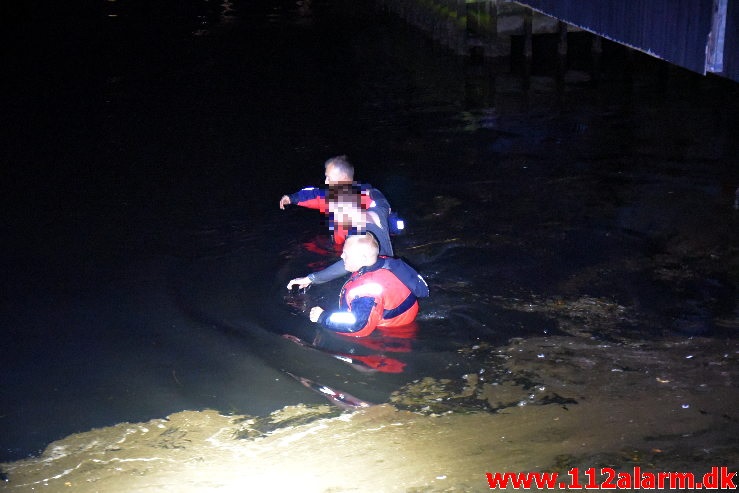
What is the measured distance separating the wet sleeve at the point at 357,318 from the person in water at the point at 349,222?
25.6 inches

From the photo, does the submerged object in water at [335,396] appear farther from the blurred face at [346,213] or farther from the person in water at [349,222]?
the blurred face at [346,213]

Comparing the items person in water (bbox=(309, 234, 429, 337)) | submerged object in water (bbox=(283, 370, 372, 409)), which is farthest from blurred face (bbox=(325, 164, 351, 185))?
submerged object in water (bbox=(283, 370, 372, 409))

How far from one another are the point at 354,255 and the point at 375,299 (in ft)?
1.25

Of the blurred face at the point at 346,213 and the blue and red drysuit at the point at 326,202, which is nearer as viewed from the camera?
the blurred face at the point at 346,213

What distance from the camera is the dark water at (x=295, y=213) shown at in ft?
20.8

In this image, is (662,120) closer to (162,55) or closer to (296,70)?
(296,70)

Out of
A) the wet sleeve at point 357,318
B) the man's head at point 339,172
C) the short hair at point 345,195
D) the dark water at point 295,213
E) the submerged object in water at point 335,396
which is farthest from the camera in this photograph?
the man's head at point 339,172

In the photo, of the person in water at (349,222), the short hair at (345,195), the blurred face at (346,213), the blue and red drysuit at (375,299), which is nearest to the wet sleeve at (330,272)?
the person in water at (349,222)

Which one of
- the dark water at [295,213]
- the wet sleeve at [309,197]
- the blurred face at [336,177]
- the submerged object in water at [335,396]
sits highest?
the blurred face at [336,177]

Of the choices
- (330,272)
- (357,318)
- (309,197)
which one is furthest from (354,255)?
(309,197)

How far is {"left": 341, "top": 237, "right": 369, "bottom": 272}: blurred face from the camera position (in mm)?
6305

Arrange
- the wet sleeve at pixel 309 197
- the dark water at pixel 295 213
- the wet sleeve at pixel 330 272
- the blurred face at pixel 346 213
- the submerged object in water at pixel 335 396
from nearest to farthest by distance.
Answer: the submerged object in water at pixel 335 396
the dark water at pixel 295 213
the wet sleeve at pixel 330 272
the blurred face at pixel 346 213
the wet sleeve at pixel 309 197

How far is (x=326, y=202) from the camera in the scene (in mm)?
8359

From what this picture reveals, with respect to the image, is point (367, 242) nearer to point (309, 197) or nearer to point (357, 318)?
point (357, 318)
